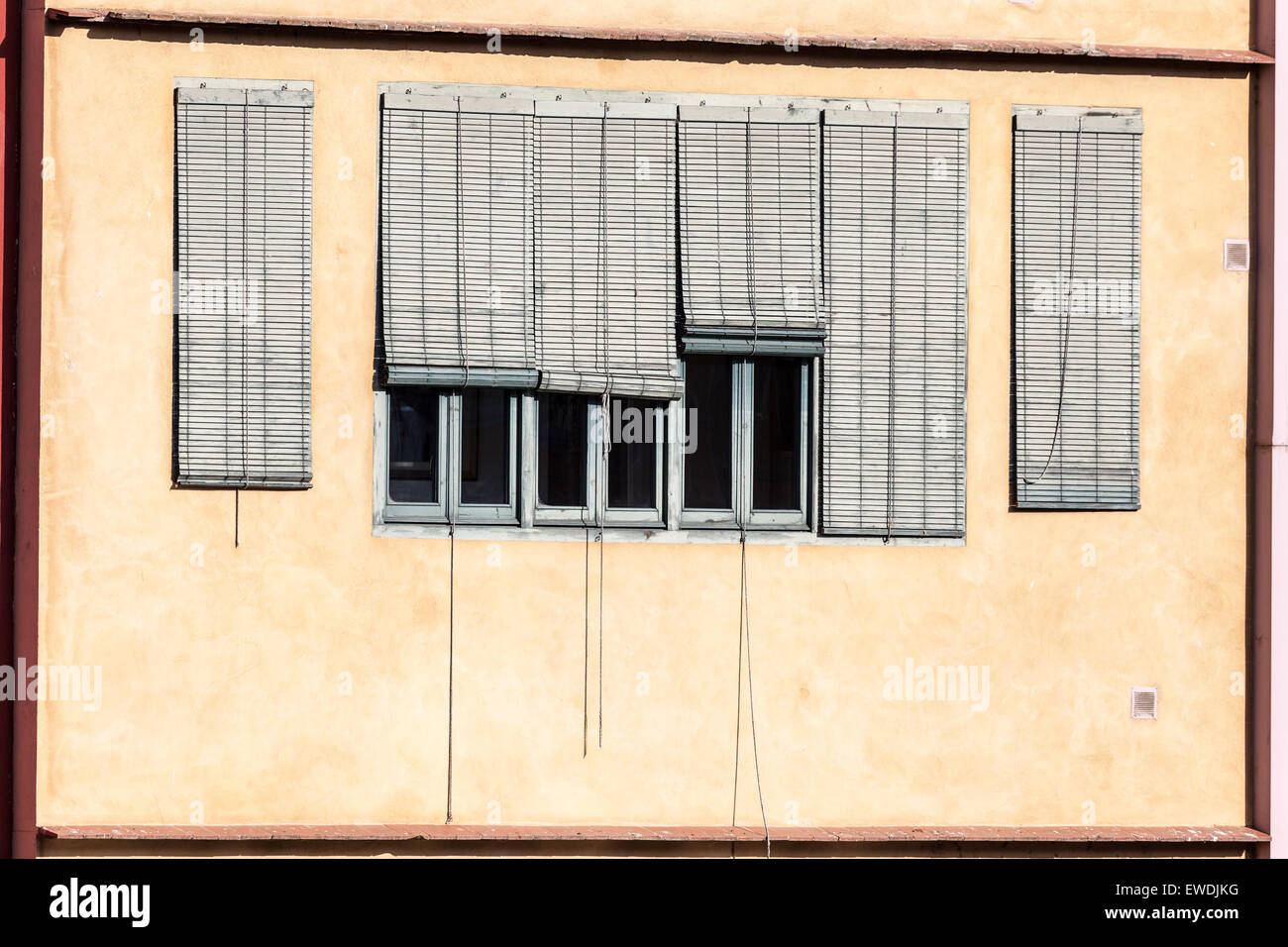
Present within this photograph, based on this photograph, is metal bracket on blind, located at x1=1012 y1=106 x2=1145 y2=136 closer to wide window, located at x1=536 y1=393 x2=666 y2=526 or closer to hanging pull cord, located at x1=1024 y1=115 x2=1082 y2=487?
hanging pull cord, located at x1=1024 y1=115 x2=1082 y2=487

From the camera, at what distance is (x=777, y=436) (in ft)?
24.6

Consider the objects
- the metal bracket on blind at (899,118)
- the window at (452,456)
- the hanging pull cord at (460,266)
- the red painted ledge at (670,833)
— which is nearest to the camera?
the red painted ledge at (670,833)

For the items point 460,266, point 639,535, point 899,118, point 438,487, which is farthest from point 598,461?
point 899,118

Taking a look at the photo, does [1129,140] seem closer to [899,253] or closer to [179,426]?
[899,253]

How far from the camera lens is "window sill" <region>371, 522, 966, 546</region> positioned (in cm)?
725

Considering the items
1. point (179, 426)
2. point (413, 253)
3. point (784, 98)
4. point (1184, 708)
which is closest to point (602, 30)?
point (784, 98)

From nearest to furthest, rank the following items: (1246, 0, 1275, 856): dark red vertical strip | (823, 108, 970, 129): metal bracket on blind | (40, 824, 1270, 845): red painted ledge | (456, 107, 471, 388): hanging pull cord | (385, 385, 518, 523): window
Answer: (40, 824, 1270, 845): red painted ledge
(456, 107, 471, 388): hanging pull cord
(385, 385, 518, 523): window
(823, 108, 970, 129): metal bracket on blind
(1246, 0, 1275, 856): dark red vertical strip

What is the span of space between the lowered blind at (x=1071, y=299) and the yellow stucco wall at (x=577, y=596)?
0.40ft

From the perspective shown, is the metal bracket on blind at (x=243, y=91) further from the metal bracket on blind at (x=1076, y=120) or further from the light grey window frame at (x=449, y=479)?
the metal bracket on blind at (x=1076, y=120)

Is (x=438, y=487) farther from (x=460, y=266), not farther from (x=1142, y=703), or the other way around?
(x=1142, y=703)

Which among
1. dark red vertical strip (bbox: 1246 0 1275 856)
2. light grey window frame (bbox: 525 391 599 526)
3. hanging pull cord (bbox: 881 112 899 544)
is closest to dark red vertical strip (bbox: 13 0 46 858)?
light grey window frame (bbox: 525 391 599 526)

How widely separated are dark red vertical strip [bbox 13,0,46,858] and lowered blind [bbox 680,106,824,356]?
338 centimetres

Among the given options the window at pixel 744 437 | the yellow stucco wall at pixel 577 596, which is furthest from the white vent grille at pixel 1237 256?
the window at pixel 744 437

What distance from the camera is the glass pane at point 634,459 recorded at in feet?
24.2
